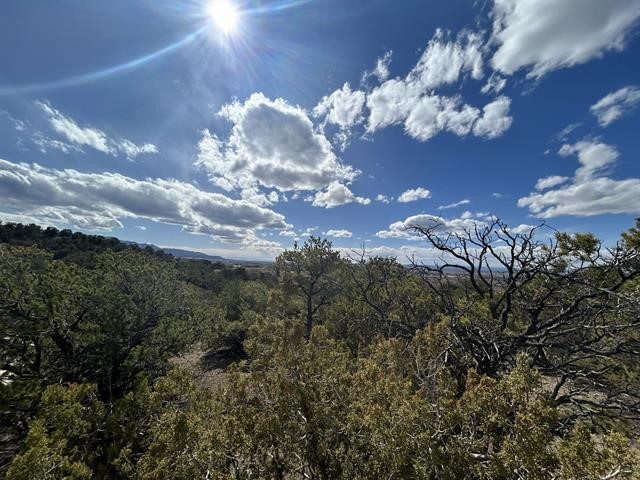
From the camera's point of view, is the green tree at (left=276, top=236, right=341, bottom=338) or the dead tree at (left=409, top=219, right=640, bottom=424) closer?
the dead tree at (left=409, top=219, right=640, bottom=424)

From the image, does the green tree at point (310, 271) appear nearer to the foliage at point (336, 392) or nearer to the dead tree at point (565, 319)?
the foliage at point (336, 392)

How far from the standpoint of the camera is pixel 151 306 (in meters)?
12.1

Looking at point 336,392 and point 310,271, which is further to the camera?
point 310,271

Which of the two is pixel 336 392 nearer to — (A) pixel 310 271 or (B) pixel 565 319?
(B) pixel 565 319

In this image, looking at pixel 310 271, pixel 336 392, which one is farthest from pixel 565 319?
pixel 310 271

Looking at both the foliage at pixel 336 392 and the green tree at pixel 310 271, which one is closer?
the foliage at pixel 336 392

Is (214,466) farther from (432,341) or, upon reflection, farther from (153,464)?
(432,341)

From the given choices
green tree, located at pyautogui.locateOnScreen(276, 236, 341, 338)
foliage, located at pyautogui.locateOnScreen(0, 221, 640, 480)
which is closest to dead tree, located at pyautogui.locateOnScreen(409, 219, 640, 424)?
foliage, located at pyautogui.locateOnScreen(0, 221, 640, 480)

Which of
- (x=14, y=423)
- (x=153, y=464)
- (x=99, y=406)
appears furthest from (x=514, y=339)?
(x=14, y=423)

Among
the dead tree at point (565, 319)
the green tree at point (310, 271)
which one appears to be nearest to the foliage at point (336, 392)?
the dead tree at point (565, 319)

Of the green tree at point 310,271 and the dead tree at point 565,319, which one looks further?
the green tree at point 310,271

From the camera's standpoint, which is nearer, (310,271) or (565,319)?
(565,319)

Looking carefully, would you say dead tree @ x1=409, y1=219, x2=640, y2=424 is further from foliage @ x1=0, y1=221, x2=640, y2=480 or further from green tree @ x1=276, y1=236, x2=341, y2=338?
green tree @ x1=276, y1=236, x2=341, y2=338

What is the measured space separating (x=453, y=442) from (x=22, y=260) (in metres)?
11.5
